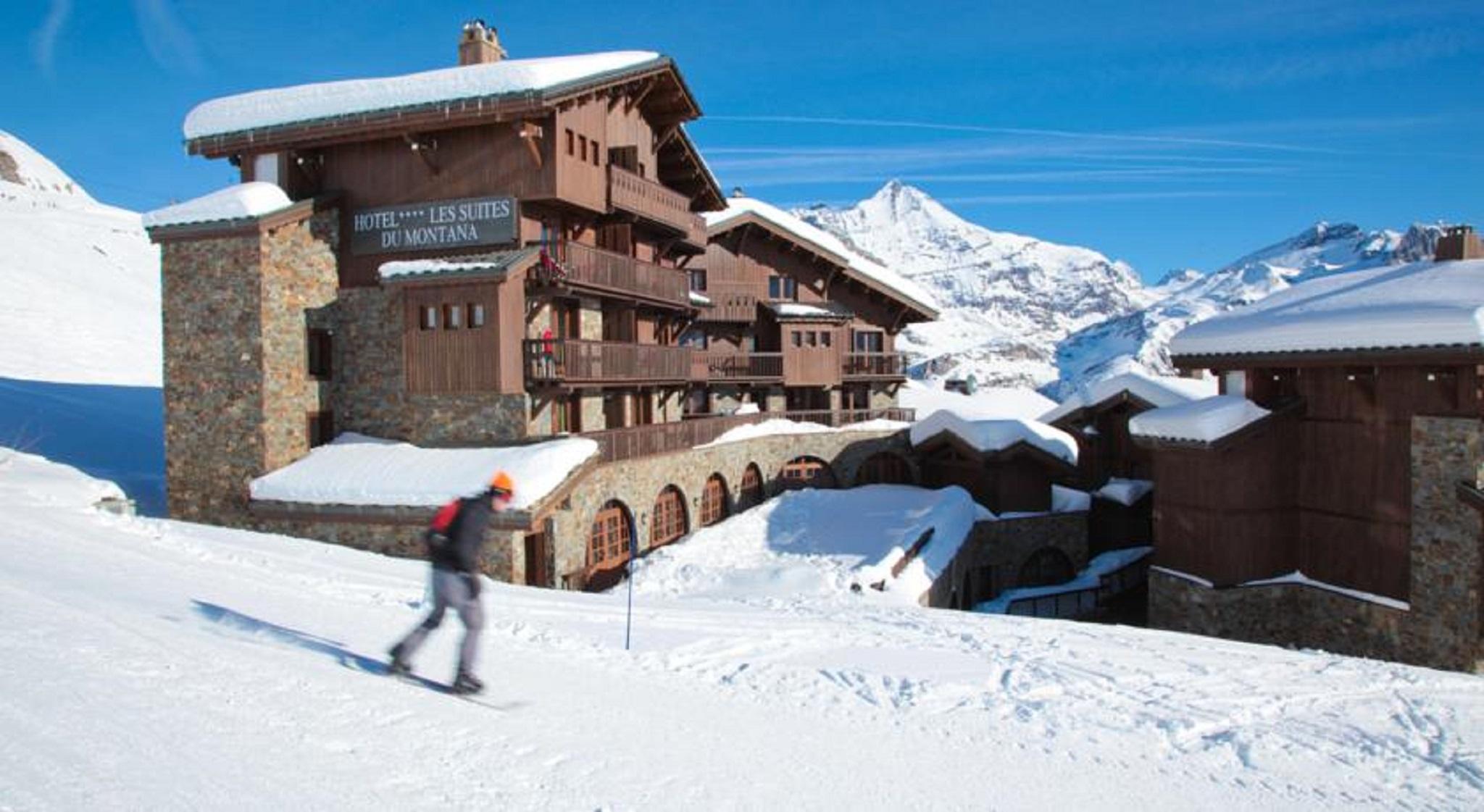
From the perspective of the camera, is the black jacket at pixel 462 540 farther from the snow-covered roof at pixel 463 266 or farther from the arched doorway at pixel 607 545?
the arched doorway at pixel 607 545

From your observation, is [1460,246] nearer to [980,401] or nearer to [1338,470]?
[1338,470]

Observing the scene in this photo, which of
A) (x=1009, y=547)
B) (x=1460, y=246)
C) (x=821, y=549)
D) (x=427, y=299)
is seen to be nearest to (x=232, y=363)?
(x=427, y=299)

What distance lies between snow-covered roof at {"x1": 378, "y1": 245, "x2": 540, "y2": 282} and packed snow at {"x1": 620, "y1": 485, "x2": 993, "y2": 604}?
7220 mm

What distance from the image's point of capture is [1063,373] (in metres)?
115

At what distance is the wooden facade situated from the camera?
17.0m

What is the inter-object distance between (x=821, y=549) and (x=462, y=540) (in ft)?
54.4

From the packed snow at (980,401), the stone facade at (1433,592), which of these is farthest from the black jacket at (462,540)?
the packed snow at (980,401)

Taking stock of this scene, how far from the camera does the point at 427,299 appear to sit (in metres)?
19.3

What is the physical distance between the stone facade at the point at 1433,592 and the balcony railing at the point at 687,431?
13.7 meters

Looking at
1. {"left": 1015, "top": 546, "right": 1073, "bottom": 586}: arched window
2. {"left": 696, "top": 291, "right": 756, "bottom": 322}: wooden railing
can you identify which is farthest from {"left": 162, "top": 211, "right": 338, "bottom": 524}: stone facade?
{"left": 1015, "top": 546, "right": 1073, "bottom": 586}: arched window

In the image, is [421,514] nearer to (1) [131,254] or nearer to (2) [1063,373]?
(1) [131,254]

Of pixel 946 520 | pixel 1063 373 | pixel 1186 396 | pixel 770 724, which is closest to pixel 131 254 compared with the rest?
pixel 946 520

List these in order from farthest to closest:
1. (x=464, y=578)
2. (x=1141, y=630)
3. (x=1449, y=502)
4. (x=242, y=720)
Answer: (x=1449, y=502) < (x=1141, y=630) < (x=464, y=578) < (x=242, y=720)

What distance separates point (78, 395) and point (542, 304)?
58.6 ft
